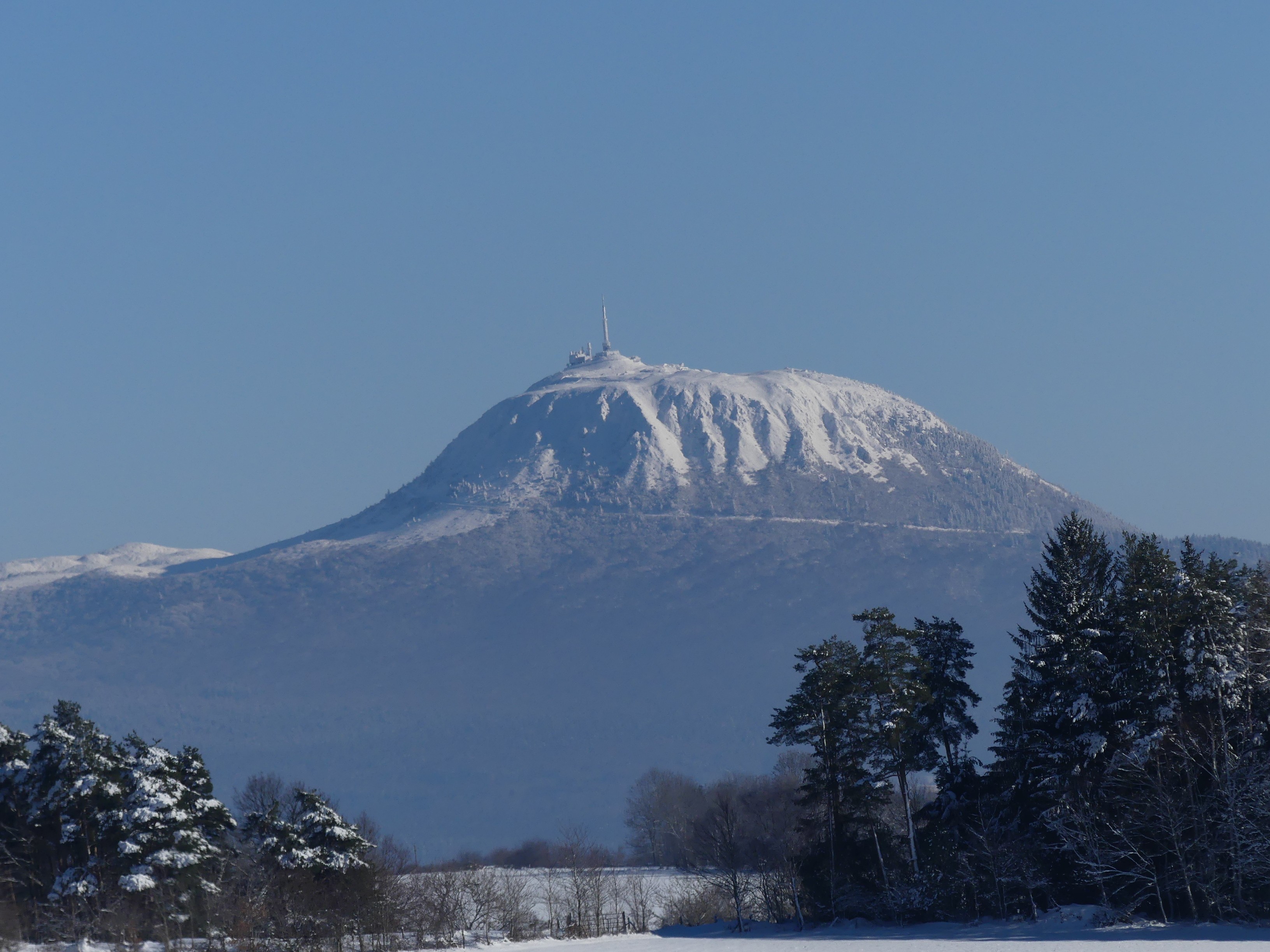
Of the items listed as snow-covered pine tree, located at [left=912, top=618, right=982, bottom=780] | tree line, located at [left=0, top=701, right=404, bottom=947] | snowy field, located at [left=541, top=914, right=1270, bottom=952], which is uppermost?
snow-covered pine tree, located at [left=912, top=618, right=982, bottom=780]

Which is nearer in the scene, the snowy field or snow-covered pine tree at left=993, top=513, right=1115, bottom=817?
the snowy field

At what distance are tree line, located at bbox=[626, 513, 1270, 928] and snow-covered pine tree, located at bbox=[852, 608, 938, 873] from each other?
0.10 meters

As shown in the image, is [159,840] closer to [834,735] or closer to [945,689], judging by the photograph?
[834,735]

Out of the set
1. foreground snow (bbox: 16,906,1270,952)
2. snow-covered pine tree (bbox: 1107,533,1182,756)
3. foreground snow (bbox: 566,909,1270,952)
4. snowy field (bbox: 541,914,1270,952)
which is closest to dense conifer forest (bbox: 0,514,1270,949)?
snow-covered pine tree (bbox: 1107,533,1182,756)

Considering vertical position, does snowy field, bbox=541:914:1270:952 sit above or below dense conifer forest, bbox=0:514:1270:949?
below

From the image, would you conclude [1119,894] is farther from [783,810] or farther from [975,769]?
[783,810]

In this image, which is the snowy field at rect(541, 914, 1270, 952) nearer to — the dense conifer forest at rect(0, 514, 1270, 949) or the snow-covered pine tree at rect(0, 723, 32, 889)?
the dense conifer forest at rect(0, 514, 1270, 949)

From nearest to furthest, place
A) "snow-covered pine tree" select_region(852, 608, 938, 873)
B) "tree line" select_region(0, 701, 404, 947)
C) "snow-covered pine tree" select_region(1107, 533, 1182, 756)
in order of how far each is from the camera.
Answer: "snow-covered pine tree" select_region(1107, 533, 1182, 756)
"tree line" select_region(0, 701, 404, 947)
"snow-covered pine tree" select_region(852, 608, 938, 873)

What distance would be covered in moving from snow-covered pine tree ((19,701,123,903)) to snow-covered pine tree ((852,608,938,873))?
3277 cm

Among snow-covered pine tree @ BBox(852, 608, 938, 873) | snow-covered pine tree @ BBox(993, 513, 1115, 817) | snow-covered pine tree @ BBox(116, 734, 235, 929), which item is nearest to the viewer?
snow-covered pine tree @ BBox(116, 734, 235, 929)

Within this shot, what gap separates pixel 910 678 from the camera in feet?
232

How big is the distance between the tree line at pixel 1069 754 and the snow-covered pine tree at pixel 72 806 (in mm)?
29567

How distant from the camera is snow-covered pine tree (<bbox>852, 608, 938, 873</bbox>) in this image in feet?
230

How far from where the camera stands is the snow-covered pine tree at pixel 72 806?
61.4 metres
